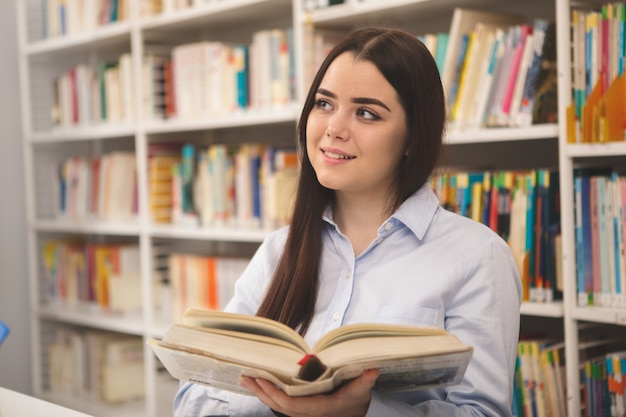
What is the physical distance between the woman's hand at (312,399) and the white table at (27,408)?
1.36 feet

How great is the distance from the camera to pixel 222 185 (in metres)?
2.95

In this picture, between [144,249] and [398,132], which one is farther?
[144,249]

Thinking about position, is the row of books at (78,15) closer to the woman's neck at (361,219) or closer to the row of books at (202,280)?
the row of books at (202,280)

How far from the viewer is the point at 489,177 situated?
2.14 metres

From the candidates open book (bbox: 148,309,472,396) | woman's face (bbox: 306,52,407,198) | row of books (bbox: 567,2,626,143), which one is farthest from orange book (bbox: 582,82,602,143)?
open book (bbox: 148,309,472,396)

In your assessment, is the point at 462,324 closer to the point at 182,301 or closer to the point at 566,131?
the point at 566,131

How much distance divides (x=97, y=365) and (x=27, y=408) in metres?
2.12

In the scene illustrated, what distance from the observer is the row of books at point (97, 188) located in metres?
3.42

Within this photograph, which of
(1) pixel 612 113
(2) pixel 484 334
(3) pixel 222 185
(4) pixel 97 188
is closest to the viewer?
(2) pixel 484 334

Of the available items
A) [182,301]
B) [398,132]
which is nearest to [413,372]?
[398,132]

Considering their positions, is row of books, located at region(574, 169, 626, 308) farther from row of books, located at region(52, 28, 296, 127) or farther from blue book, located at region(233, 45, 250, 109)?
blue book, located at region(233, 45, 250, 109)

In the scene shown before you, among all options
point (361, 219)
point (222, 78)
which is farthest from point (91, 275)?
point (361, 219)

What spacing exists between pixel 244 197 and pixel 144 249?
595 millimetres

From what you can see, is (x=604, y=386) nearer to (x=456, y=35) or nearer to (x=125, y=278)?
(x=456, y=35)
